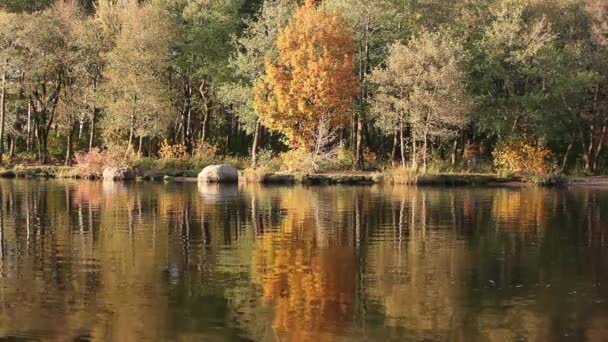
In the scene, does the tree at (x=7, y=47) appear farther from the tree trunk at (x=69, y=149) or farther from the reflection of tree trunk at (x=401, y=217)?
the reflection of tree trunk at (x=401, y=217)

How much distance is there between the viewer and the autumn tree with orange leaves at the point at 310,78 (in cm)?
5891

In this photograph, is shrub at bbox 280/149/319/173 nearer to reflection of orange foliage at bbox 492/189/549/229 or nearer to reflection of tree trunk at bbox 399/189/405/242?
reflection of orange foliage at bbox 492/189/549/229

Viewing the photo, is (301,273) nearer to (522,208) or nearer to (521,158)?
(522,208)

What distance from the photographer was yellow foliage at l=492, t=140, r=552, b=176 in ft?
192

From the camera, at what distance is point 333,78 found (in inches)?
2319

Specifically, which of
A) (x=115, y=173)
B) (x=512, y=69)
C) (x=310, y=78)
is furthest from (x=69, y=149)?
(x=512, y=69)

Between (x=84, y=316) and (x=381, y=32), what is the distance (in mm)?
50882

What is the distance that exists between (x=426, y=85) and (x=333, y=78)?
6.44m

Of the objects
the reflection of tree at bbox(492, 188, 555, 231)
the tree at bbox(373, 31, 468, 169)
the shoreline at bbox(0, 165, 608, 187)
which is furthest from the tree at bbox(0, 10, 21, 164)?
the reflection of tree at bbox(492, 188, 555, 231)

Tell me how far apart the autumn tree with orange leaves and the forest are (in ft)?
0.37

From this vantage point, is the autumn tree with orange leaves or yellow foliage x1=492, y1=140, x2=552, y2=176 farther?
the autumn tree with orange leaves

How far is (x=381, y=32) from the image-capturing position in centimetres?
6356

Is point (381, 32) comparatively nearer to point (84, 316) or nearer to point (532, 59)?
point (532, 59)

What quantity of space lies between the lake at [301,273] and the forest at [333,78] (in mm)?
22613
